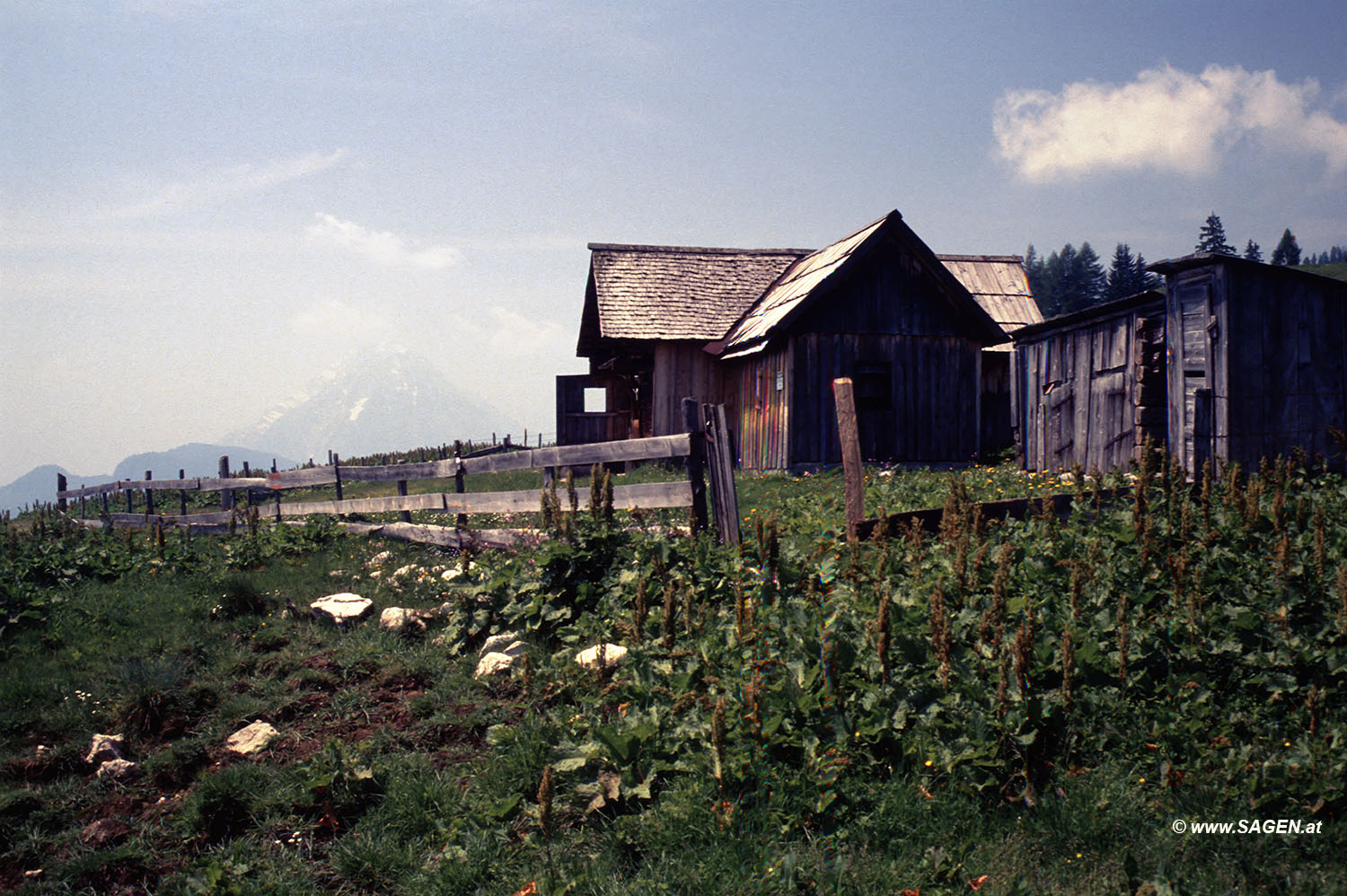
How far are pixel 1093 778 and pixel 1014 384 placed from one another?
13175 millimetres

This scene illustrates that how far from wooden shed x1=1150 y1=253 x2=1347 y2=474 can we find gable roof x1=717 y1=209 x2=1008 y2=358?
6539 mm

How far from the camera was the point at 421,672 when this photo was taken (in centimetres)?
586

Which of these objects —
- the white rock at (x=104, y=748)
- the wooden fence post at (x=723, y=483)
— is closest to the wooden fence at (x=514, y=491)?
the wooden fence post at (x=723, y=483)

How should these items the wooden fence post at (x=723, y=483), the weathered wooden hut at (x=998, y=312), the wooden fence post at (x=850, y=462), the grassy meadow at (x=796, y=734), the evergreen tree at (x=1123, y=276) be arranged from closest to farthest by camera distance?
the grassy meadow at (x=796, y=734) → the wooden fence post at (x=850, y=462) → the wooden fence post at (x=723, y=483) → the weathered wooden hut at (x=998, y=312) → the evergreen tree at (x=1123, y=276)

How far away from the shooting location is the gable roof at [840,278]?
648 inches

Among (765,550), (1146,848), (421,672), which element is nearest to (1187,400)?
(765,550)

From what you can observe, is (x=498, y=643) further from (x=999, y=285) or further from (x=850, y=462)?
(x=999, y=285)

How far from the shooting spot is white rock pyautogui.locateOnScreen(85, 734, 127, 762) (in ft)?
15.7

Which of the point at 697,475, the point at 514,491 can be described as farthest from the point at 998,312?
the point at 697,475

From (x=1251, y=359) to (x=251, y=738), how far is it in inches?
462

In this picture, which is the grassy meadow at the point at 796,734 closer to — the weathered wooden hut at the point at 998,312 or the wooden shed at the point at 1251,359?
the wooden shed at the point at 1251,359

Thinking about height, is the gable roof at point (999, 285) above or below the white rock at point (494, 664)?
above

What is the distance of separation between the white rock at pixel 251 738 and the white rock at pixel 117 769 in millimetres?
499

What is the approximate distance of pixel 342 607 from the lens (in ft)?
24.4
